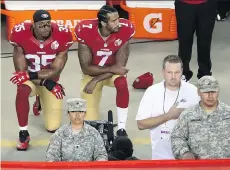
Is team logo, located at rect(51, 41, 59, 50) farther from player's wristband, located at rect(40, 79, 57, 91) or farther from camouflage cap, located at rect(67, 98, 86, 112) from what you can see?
camouflage cap, located at rect(67, 98, 86, 112)

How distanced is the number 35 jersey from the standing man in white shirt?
5.47ft

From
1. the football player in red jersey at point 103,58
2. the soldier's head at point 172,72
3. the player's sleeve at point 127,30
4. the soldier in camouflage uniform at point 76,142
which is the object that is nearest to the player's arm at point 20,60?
the football player in red jersey at point 103,58

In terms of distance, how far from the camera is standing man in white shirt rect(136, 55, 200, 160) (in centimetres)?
530

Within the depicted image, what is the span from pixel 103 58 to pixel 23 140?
1074mm

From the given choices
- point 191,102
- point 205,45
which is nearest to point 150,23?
point 205,45

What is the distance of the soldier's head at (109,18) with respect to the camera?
6465 millimetres

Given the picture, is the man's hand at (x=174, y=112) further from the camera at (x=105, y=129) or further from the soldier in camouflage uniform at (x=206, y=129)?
the camera at (x=105, y=129)

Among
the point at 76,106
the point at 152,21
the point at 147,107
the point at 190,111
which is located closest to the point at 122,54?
the point at 147,107

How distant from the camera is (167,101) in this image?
536 centimetres

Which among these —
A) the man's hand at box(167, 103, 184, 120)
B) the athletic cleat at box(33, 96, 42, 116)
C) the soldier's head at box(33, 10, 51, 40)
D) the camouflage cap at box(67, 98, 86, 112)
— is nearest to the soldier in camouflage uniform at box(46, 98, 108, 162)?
the camouflage cap at box(67, 98, 86, 112)

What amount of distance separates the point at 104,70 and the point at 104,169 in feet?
9.23

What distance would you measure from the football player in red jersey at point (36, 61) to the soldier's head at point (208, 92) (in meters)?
2.07

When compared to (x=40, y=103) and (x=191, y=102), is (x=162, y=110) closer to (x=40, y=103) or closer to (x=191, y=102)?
(x=191, y=102)

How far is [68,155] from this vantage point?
5168mm
